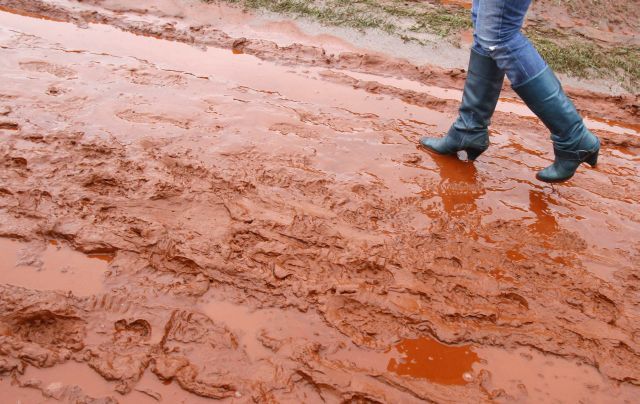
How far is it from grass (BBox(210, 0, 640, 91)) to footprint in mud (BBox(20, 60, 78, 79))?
2284mm

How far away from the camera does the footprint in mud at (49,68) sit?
3.54 metres

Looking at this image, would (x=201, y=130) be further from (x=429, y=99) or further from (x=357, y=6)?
(x=357, y=6)

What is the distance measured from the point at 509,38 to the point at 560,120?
0.49 meters

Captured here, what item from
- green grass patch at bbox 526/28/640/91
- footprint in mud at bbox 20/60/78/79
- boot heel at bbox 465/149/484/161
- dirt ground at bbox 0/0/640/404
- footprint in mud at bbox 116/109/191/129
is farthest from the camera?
green grass patch at bbox 526/28/640/91

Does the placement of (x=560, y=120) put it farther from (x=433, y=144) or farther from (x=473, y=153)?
(x=433, y=144)

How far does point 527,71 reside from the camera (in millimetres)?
2363

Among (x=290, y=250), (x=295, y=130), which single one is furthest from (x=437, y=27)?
(x=290, y=250)

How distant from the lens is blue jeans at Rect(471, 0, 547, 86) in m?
2.32

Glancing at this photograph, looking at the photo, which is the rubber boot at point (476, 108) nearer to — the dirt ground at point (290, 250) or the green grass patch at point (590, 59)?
the dirt ground at point (290, 250)

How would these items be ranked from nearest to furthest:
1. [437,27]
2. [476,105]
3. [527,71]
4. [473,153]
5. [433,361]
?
1. [433,361]
2. [527,71]
3. [476,105]
4. [473,153]
5. [437,27]

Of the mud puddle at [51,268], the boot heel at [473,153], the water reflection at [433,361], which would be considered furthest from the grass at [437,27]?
the mud puddle at [51,268]

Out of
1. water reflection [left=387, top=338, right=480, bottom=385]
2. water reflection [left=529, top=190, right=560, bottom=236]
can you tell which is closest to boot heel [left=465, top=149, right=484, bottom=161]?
water reflection [left=529, top=190, right=560, bottom=236]

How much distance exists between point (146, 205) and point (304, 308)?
1.00m

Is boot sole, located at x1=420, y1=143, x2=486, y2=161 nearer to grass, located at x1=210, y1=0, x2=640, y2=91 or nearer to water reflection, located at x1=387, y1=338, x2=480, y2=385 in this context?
water reflection, located at x1=387, y1=338, x2=480, y2=385
